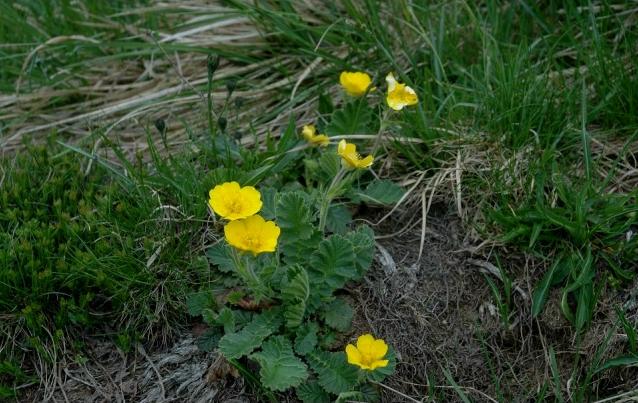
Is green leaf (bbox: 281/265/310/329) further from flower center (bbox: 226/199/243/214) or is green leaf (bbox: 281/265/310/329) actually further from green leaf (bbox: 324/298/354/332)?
flower center (bbox: 226/199/243/214)

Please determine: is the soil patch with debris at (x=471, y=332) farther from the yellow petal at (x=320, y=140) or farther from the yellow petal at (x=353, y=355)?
the yellow petal at (x=320, y=140)

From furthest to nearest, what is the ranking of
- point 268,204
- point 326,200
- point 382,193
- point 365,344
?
point 382,193 → point 268,204 → point 326,200 → point 365,344

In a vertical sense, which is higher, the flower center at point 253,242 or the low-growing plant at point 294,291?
the flower center at point 253,242

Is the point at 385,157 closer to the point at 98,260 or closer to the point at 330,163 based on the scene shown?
the point at 330,163

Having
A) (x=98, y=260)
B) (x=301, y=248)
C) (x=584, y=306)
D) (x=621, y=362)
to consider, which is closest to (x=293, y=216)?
(x=301, y=248)

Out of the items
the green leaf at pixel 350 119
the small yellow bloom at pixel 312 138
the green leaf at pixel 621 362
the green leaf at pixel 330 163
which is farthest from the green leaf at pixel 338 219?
the green leaf at pixel 621 362
